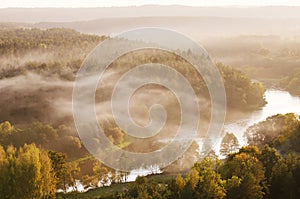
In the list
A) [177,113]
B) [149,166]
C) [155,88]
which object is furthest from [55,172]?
[155,88]

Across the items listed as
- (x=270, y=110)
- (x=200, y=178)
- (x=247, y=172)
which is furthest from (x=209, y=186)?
(x=270, y=110)

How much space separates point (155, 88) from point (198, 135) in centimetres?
2409

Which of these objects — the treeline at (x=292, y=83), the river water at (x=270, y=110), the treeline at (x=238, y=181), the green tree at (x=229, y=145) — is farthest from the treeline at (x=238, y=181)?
the treeline at (x=292, y=83)

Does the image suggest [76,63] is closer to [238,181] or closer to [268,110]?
[268,110]

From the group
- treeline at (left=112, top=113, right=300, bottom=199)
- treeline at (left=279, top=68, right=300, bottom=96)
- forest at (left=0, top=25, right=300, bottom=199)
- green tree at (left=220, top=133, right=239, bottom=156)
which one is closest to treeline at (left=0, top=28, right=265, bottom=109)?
forest at (left=0, top=25, right=300, bottom=199)

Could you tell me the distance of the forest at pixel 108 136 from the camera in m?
30.3

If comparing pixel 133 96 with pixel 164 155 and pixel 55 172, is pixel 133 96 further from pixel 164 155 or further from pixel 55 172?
pixel 55 172

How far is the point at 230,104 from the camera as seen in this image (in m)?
83.2

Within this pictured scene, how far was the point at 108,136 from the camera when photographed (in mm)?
58938

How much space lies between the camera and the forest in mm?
30281

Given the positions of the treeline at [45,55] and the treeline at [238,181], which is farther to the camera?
the treeline at [45,55]

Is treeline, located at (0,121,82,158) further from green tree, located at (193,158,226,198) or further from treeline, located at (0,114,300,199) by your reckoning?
green tree, located at (193,158,226,198)

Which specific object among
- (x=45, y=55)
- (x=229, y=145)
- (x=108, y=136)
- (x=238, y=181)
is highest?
(x=45, y=55)

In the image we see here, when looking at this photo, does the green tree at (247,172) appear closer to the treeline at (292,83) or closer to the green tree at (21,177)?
the green tree at (21,177)
